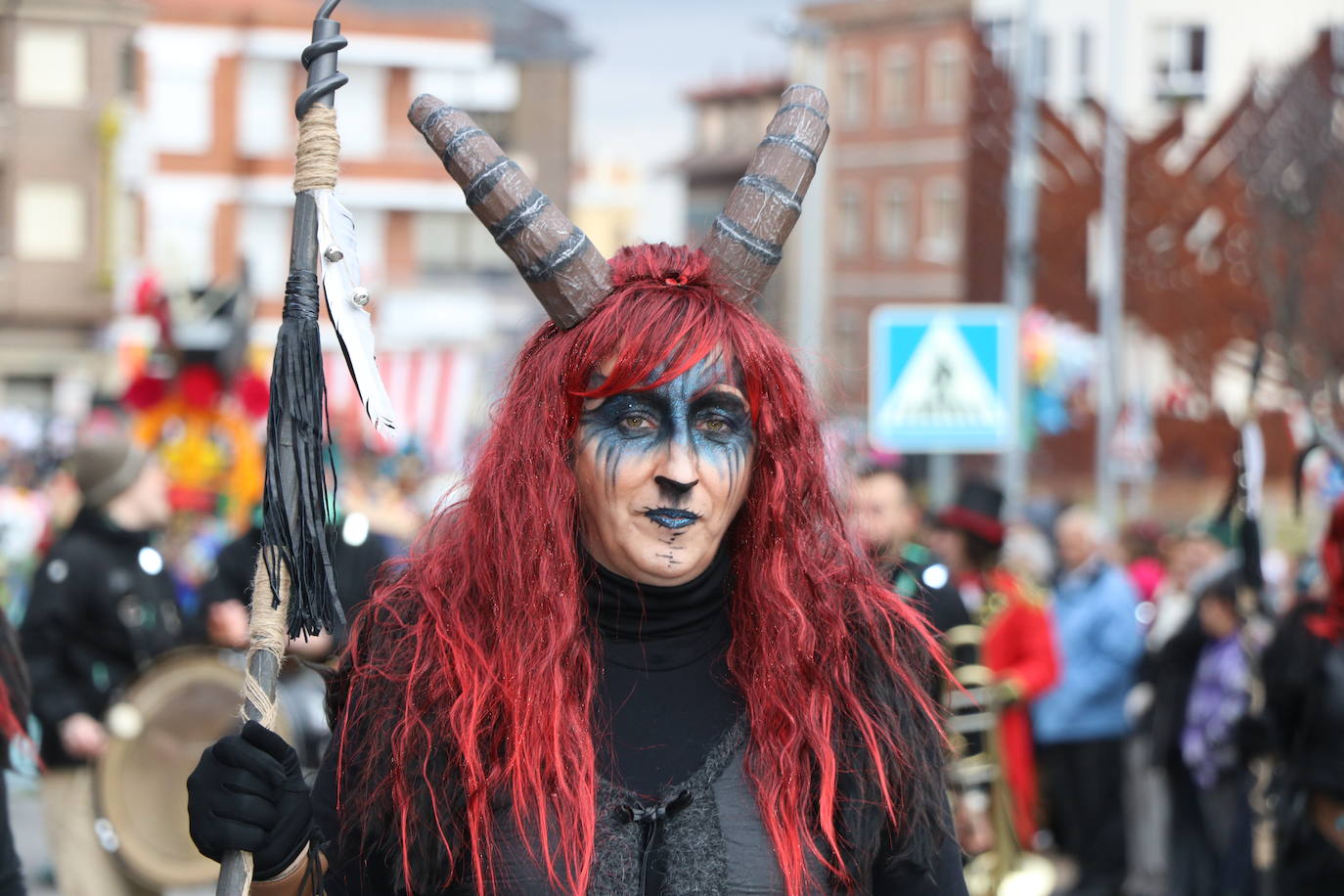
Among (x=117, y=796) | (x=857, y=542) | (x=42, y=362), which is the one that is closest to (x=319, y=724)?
(x=117, y=796)

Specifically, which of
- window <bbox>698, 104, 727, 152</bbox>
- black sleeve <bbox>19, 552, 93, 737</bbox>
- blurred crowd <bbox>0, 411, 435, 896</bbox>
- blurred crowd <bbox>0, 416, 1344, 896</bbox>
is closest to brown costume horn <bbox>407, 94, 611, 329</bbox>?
blurred crowd <bbox>0, 416, 1344, 896</bbox>

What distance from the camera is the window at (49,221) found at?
125 ft

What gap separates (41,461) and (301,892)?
26.1 m

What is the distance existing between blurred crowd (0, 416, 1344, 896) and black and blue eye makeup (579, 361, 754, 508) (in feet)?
4.42

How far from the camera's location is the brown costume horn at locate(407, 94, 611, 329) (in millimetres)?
2818

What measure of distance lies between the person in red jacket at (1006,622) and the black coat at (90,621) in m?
3.00

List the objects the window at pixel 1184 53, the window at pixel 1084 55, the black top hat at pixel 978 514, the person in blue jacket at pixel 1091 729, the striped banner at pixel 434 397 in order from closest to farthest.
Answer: the black top hat at pixel 978 514 < the person in blue jacket at pixel 1091 729 < the striped banner at pixel 434 397 < the window at pixel 1184 53 < the window at pixel 1084 55

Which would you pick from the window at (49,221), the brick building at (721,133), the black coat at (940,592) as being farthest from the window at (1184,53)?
the brick building at (721,133)

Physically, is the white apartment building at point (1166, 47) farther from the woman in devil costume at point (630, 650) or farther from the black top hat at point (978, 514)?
the woman in devil costume at point (630, 650)

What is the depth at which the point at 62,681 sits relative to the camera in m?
7.00

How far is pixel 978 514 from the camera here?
7887 millimetres

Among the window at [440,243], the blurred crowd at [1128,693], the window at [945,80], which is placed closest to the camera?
the blurred crowd at [1128,693]

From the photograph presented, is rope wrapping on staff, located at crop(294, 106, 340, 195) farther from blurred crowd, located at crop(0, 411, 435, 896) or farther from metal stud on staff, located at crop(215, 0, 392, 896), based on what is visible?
blurred crowd, located at crop(0, 411, 435, 896)

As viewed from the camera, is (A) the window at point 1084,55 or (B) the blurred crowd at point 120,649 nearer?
(B) the blurred crowd at point 120,649
